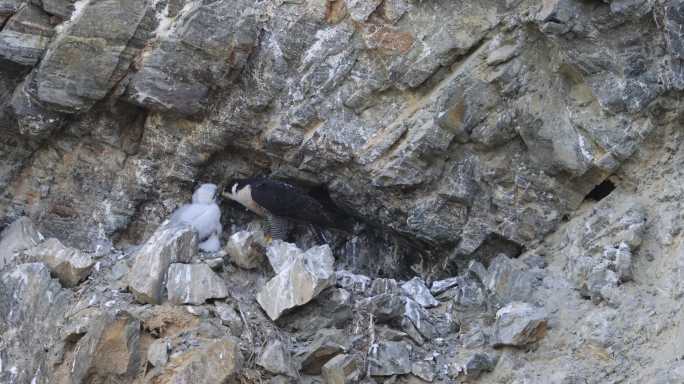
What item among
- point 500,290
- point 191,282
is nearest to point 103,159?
point 191,282

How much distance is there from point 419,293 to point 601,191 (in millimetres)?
1636

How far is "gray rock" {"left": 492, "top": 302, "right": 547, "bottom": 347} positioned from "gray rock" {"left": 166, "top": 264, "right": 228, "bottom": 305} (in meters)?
2.00

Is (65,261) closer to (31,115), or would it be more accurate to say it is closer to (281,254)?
(31,115)

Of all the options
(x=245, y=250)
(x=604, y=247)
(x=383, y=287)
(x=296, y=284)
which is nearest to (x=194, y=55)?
(x=245, y=250)

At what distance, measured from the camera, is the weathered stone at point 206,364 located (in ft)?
20.3

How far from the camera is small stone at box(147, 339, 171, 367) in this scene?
641 cm

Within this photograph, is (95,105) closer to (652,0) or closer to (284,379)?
(284,379)

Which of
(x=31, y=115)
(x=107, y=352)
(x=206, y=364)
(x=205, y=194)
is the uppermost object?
(x=31, y=115)

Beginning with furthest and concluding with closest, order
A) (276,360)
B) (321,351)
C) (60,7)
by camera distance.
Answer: (60,7)
(321,351)
(276,360)

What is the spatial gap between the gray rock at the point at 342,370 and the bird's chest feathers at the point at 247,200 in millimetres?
1908

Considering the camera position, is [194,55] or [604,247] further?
[194,55]

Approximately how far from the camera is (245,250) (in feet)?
24.1

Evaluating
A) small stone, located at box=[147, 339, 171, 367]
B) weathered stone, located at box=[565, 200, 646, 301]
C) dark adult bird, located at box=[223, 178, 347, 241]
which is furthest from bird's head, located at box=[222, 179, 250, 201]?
weathered stone, located at box=[565, 200, 646, 301]

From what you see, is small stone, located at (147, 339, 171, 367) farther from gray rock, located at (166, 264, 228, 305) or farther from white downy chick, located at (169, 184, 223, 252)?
white downy chick, located at (169, 184, 223, 252)
